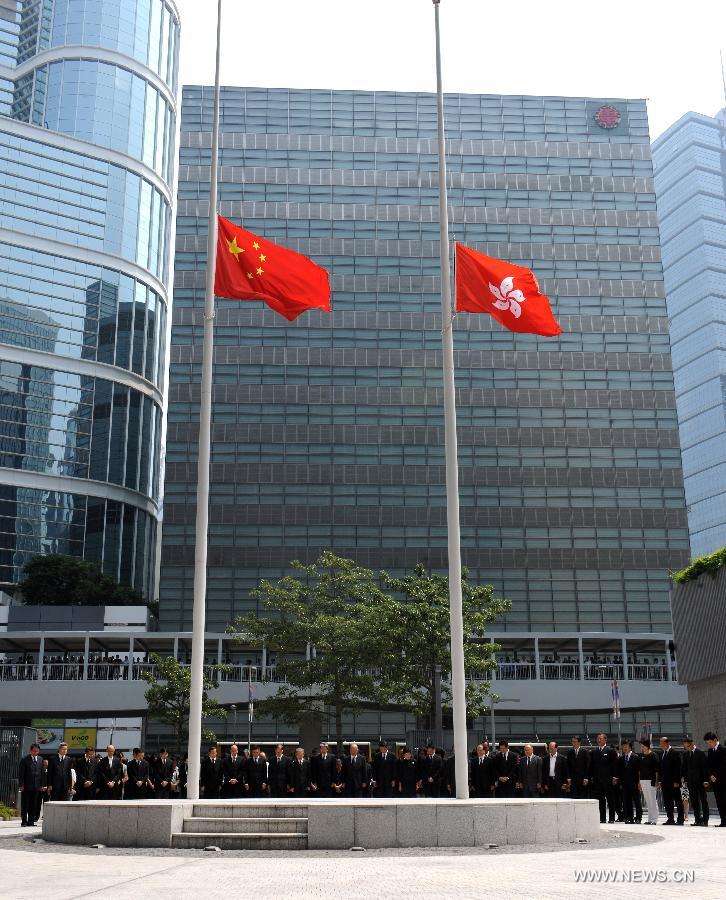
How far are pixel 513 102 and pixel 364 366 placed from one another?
30329 mm

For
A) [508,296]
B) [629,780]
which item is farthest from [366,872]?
[629,780]

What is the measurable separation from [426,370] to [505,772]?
63567mm

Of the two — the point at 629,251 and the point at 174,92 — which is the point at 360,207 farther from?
the point at 174,92

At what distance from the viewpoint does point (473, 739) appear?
116 ft

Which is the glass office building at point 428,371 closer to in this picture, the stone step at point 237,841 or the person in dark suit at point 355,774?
the person in dark suit at point 355,774

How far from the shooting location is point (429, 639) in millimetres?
41656

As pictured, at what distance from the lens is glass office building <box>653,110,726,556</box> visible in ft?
514

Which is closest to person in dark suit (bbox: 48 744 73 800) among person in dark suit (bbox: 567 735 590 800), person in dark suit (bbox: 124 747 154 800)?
person in dark suit (bbox: 124 747 154 800)

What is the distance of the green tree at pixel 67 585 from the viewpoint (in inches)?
3307

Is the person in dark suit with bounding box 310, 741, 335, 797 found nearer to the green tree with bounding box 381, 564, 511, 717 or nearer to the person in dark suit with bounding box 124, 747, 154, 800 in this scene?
the person in dark suit with bounding box 124, 747, 154, 800

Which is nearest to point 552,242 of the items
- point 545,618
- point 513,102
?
point 513,102

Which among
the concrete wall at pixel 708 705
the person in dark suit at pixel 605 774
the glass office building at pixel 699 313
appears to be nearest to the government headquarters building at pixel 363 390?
the concrete wall at pixel 708 705

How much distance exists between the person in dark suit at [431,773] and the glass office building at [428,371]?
168 feet

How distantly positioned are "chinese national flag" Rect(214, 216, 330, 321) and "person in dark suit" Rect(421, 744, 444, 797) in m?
10.3
